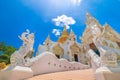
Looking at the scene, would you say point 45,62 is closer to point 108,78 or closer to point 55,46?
point 108,78

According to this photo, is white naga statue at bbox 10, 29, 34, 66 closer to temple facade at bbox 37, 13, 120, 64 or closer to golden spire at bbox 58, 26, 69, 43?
temple facade at bbox 37, 13, 120, 64

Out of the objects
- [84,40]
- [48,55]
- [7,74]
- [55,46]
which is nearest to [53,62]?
[48,55]

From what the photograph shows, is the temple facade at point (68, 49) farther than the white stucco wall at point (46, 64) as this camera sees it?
Yes

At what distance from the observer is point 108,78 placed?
6.77 meters

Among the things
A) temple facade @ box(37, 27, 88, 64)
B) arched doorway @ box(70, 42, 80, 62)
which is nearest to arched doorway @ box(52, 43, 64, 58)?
temple facade @ box(37, 27, 88, 64)

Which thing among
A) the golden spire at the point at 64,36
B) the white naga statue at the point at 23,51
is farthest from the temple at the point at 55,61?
the golden spire at the point at 64,36

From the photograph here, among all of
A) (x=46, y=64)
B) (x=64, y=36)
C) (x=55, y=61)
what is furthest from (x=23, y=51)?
(x=64, y=36)

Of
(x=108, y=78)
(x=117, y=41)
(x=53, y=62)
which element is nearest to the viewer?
(x=108, y=78)

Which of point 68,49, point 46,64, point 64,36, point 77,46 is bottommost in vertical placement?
point 46,64

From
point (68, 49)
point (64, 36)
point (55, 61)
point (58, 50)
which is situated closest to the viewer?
point (55, 61)

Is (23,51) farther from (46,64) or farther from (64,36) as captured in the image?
(64,36)

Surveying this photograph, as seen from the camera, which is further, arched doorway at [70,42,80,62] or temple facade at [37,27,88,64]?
arched doorway at [70,42,80,62]

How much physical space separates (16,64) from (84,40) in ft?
58.9

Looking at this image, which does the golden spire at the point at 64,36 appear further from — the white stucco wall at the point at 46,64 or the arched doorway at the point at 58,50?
the white stucco wall at the point at 46,64
